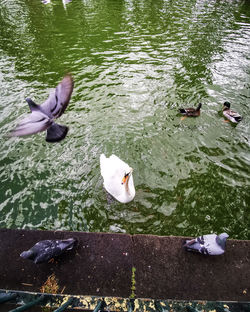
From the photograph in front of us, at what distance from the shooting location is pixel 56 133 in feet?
11.5

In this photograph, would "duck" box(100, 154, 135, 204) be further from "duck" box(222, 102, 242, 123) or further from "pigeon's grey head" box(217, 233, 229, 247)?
"duck" box(222, 102, 242, 123)

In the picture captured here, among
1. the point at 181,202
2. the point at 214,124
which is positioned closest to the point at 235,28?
the point at 214,124

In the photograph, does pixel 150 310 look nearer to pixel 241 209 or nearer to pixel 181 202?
pixel 181 202

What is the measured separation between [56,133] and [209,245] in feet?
9.76

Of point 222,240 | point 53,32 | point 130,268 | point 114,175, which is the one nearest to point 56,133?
point 114,175

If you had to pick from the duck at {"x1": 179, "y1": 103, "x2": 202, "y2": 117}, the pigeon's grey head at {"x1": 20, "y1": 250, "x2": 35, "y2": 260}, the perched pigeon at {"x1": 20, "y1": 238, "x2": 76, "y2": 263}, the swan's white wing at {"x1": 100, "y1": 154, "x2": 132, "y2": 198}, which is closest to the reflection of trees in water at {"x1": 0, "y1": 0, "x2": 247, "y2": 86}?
the duck at {"x1": 179, "y1": 103, "x2": 202, "y2": 117}

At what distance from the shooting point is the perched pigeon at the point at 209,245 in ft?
10.0

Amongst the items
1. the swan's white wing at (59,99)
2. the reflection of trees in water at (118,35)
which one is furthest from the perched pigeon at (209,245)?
the reflection of trees in water at (118,35)

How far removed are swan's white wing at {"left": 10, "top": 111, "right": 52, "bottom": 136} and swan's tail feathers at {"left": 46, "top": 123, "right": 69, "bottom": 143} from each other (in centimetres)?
18

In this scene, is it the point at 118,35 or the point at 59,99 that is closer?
the point at 59,99

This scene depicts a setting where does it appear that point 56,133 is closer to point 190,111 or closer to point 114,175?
point 114,175

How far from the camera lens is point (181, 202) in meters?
4.48

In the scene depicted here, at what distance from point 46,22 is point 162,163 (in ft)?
40.8

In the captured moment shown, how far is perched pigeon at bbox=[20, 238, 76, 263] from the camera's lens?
2879 mm
